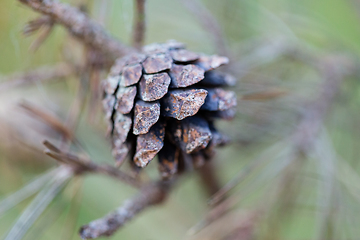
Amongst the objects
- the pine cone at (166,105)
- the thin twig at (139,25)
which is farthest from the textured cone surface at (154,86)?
the thin twig at (139,25)

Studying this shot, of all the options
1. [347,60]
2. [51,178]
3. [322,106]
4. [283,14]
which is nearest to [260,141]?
[322,106]

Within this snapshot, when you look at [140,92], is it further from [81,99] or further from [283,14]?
[283,14]

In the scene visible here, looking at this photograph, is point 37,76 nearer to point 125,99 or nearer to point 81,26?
point 81,26

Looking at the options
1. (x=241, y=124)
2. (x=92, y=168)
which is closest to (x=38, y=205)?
(x=92, y=168)

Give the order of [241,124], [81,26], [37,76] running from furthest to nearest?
[241,124], [37,76], [81,26]

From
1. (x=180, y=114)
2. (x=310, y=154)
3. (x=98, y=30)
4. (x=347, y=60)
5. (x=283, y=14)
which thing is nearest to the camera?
(x=180, y=114)

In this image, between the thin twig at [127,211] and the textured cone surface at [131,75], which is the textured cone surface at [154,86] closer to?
the textured cone surface at [131,75]
